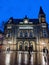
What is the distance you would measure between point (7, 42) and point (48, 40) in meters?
9.96

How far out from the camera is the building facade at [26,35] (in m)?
36.7

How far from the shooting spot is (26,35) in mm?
37688

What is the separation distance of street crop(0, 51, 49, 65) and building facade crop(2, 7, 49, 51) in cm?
120

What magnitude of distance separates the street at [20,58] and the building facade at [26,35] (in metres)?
1.20

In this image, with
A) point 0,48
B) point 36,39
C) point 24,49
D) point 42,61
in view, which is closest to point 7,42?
point 0,48

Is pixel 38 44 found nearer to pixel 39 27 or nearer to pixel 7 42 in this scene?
→ pixel 39 27

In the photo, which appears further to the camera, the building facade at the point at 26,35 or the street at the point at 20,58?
the building facade at the point at 26,35

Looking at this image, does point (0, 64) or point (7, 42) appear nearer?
point (0, 64)

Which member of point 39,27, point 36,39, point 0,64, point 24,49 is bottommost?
point 0,64

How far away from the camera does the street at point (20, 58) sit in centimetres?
3516

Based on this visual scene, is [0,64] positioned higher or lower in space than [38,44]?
lower

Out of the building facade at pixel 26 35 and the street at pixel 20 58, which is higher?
the building facade at pixel 26 35

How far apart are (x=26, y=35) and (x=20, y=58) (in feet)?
19.3

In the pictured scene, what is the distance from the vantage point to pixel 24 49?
36500 mm
